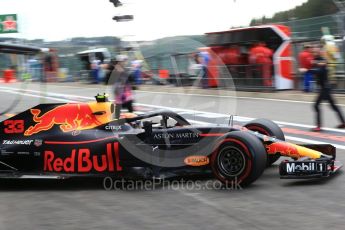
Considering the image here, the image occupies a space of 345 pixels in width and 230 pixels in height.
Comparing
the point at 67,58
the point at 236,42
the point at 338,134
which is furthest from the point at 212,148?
the point at 67,58

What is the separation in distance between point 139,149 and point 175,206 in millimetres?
1182

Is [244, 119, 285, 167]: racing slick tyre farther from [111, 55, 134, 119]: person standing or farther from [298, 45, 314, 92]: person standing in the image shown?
[298, 45, 314, 92]: person standing

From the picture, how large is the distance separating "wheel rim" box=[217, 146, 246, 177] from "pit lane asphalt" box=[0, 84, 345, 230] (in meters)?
0.24

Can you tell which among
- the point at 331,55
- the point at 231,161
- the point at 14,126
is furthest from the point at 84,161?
the point at 331,55

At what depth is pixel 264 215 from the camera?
518cm

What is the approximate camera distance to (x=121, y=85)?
382 inches

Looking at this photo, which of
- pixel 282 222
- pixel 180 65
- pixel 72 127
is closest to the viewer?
pixel 282 222

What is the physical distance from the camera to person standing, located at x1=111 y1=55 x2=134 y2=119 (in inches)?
330

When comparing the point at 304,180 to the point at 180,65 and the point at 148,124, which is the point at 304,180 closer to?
the point at 148,124

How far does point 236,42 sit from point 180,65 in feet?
8.59

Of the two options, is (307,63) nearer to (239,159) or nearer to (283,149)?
(283,149)

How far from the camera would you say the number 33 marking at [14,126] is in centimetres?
706

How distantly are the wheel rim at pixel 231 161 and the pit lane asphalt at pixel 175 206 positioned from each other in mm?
235

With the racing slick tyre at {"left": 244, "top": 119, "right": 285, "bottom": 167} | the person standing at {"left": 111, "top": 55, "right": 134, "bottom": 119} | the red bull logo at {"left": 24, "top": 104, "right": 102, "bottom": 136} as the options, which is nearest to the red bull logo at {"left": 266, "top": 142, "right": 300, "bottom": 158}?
the racing slick tyre at {"left": 244, "top": 119, "right": 285, "bottom": 167}
